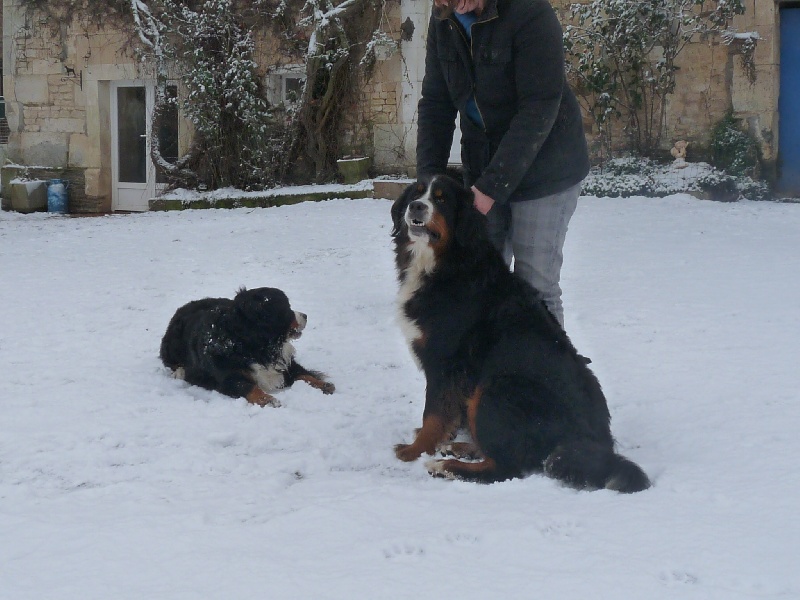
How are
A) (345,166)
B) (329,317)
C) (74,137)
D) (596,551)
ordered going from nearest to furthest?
(596,551)
(329,317)
(345,166)
(74,137)

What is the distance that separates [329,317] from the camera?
5.54m

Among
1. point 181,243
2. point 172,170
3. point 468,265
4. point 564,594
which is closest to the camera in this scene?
point 564,594

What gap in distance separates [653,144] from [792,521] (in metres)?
8.98

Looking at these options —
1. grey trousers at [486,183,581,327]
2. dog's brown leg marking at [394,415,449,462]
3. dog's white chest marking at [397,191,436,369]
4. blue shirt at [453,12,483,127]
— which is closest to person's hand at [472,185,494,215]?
dog's white chest marking at [397,191,436,369]

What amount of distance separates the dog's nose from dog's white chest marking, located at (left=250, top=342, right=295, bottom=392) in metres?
1.40

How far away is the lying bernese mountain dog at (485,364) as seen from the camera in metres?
2.80

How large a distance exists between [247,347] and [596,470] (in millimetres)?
2011

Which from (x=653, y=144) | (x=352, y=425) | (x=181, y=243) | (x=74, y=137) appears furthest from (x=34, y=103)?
(x=352, y=425)

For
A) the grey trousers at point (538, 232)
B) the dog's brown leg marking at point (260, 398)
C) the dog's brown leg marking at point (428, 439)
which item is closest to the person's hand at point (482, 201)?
the grey trousers at point (538, 232)

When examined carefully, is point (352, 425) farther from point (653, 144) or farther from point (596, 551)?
point (653, 144)

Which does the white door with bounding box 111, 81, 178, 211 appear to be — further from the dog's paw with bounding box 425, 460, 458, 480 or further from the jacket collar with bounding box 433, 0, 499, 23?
the dog's paw with bounding box 425, 460, 458, 480

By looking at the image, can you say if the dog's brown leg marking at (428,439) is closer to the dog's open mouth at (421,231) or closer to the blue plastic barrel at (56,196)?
the dog's open mouth at (421,231)

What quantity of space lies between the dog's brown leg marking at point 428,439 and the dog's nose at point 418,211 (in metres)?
0.74

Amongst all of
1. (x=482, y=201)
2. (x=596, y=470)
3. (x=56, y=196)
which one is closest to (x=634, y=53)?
(x=482, y=201)
